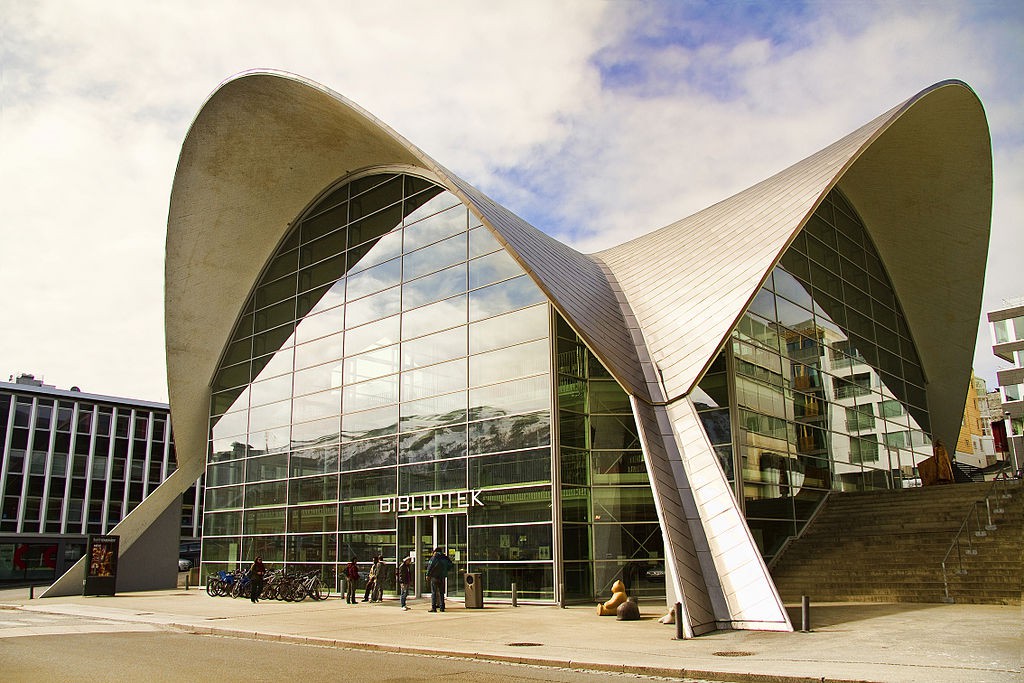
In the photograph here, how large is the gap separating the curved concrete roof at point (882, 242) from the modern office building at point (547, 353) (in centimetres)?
10

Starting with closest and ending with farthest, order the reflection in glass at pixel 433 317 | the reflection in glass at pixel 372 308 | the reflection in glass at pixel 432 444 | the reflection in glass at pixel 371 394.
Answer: the reflection in glass at pixel 432 444 → the reflection in glass at pixel 433 317 → the reflection in glass at pixel 371 394 → the reflection in glass at pixel 372 308

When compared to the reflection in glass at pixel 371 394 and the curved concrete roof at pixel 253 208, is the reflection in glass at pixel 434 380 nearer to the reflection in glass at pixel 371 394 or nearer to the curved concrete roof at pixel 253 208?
the reflection in glass at pixel 371 394

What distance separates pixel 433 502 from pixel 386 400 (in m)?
4.12

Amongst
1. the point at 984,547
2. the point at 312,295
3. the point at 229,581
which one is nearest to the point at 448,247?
the point at 312,295

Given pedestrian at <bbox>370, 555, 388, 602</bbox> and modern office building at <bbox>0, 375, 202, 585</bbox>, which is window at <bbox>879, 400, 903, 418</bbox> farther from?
modern office building at <bbox>0, 375, 202, 585</bbox>

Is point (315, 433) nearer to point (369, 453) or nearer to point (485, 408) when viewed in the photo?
point (369, 453)

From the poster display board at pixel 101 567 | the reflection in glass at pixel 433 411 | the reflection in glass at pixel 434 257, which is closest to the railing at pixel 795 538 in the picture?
the reflection in glass at pixel 433 411

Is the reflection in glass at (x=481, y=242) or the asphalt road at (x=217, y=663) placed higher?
the reflection in glass at (x=481, y=242)

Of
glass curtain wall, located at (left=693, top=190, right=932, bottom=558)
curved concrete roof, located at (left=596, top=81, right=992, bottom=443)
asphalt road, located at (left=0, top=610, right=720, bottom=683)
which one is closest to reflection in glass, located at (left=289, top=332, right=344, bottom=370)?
curved concrete roof, located at (left=596, top=81, right=992, bottom=443)

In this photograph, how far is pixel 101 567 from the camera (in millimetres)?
28641

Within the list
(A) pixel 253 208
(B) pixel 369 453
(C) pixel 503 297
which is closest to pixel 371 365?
(B) pixel 369 453

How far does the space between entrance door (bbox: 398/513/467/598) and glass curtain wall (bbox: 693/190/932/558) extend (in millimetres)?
7484

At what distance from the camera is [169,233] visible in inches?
1226

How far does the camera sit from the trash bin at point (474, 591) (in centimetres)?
2030
